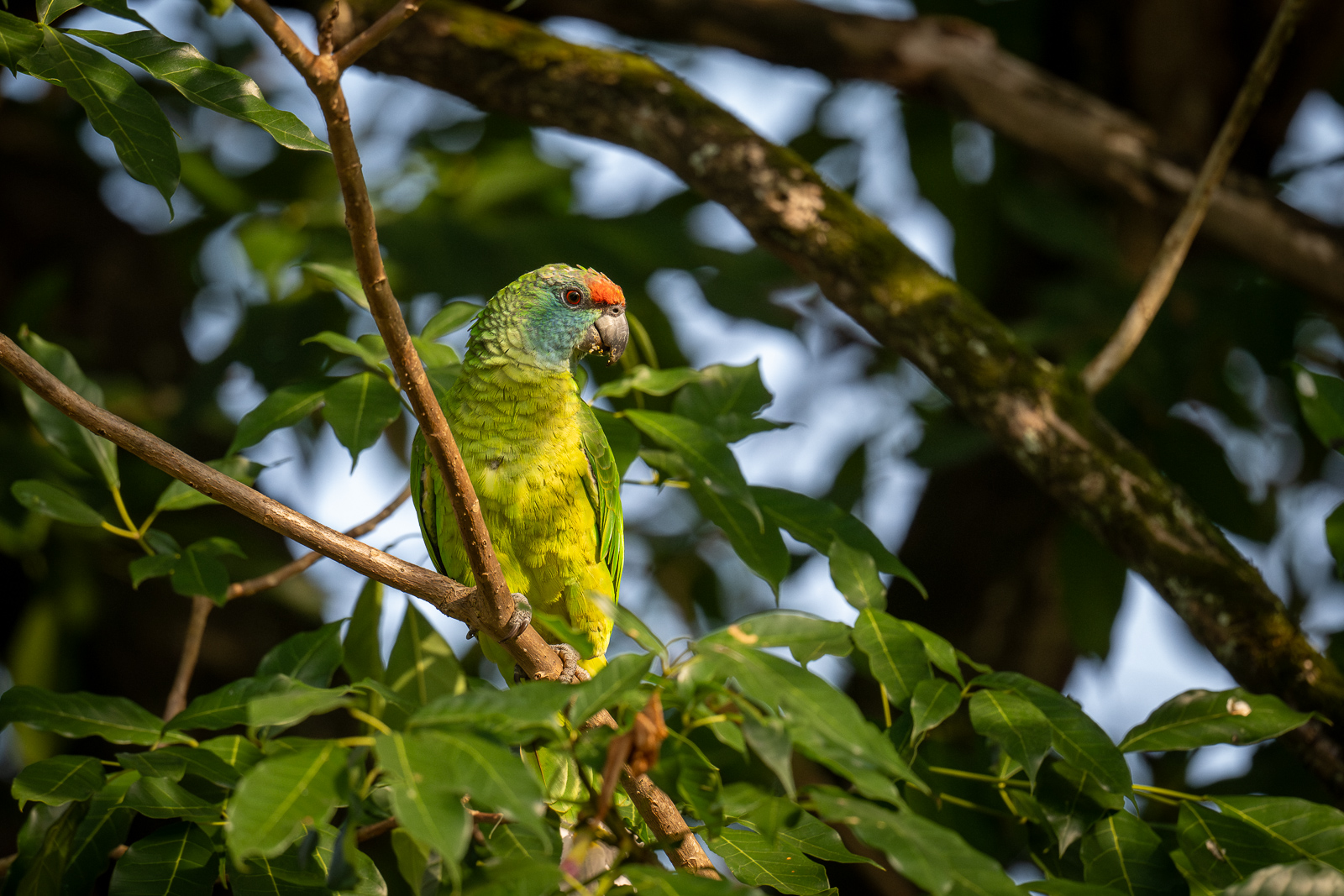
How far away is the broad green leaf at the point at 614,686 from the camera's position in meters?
1.19

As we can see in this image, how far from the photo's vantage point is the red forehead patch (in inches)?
101

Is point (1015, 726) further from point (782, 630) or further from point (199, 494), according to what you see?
point (199, 494)

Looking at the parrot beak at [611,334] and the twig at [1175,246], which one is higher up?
the twig at [1175,246]

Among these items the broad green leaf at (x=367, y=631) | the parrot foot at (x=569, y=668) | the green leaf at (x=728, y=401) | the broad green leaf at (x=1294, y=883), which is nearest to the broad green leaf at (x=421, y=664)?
the broad green leaf at (x=367, y=631)

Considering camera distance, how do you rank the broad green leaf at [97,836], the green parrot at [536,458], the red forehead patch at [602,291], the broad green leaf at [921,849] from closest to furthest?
the broad green leaf at [921,849] < the broad green leaf at [97,836] < the green parrot at [536,458] < the red forehead patch at [602,291]

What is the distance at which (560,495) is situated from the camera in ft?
7.71

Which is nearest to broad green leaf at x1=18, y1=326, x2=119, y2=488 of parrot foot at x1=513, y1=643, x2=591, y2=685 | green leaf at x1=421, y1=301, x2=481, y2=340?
green leaf at x1=421, y1=301, x2=481, y2=340

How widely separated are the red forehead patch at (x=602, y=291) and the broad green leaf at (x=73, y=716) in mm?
1433

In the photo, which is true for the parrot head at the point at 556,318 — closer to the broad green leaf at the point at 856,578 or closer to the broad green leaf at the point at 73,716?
the broad green leaf at the point at 856,578

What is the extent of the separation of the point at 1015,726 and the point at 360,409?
4.73ft

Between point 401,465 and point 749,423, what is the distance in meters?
3.40

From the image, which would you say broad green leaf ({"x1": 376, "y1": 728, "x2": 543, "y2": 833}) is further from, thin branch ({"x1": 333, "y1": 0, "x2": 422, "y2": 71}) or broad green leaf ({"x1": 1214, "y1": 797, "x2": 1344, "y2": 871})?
broad green leaf ({"x1": 1214, "y1": 797, "x2": 1344, "y2": 871})

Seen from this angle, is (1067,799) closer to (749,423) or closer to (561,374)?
(749,423)

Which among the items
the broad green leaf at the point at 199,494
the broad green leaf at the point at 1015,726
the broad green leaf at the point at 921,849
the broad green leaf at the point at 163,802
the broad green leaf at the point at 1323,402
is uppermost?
the broad green leaf at the point at 1323,402
